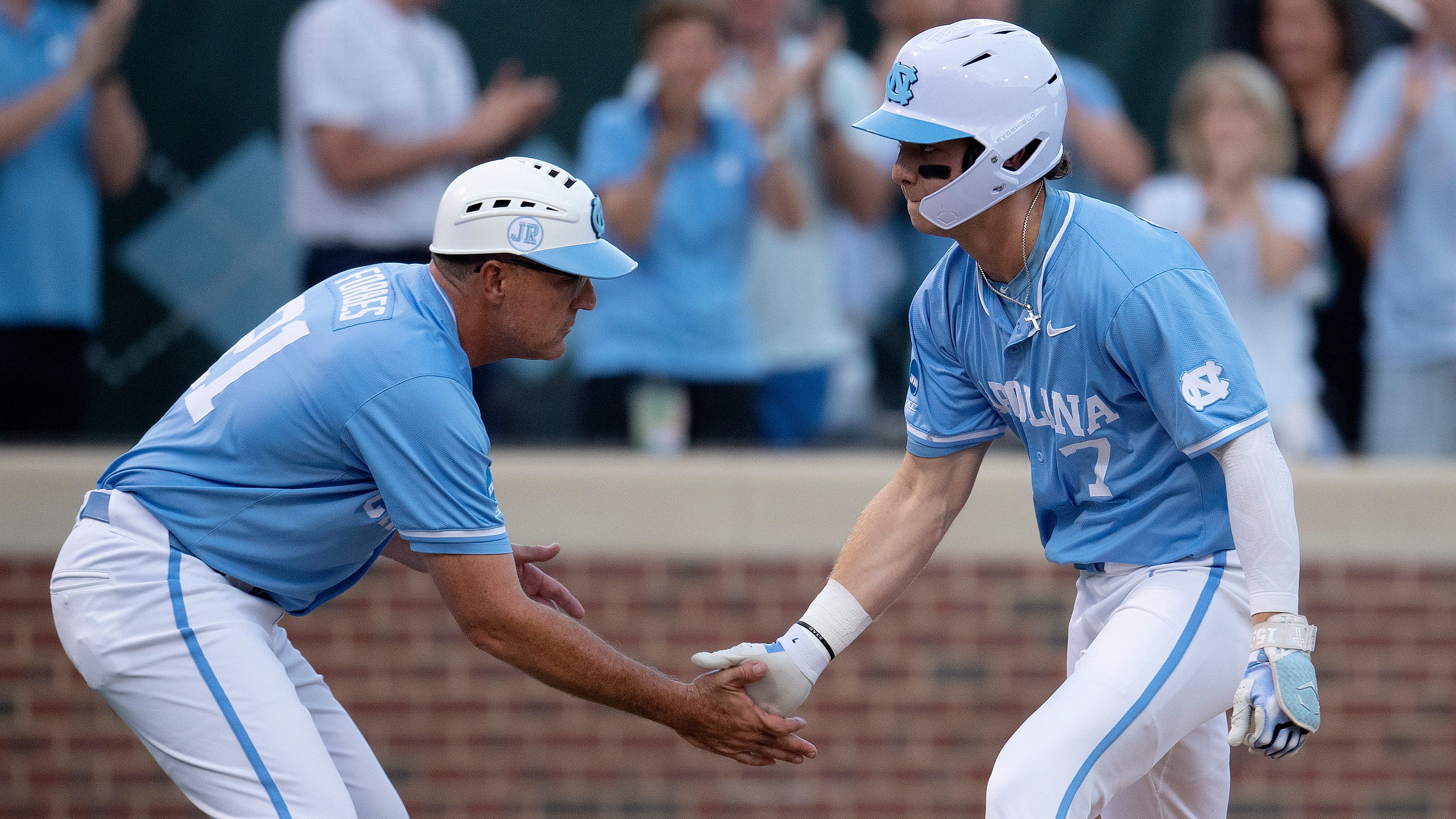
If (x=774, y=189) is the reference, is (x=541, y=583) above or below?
below

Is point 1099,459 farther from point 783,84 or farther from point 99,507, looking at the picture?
point 783,84

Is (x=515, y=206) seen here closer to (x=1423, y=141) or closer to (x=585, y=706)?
(x=585, y=706)

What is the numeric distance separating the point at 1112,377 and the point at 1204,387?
24cm

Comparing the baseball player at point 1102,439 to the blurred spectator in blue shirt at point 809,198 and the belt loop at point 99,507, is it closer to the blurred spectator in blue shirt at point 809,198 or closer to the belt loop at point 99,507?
the belt loop at point 99,507

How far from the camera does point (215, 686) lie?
350 cm

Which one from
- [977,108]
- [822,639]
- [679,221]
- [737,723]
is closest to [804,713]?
[679,221]

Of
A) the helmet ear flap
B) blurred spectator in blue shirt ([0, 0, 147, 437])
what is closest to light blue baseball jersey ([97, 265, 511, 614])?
the helmet ear flap

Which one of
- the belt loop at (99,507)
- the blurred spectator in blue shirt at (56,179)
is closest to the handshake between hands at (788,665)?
the belt loop at (99,507)

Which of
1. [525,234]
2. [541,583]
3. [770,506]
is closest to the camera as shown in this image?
[525,234]

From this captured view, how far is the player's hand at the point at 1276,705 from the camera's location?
3242 mm

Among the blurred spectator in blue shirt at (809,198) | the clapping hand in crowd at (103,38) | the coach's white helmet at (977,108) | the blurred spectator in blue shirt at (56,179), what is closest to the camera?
the coach's white helmet at (977,108)

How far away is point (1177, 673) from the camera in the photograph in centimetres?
348

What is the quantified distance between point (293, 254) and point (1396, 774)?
477 cm

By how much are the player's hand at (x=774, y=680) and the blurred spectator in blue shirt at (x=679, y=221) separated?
228cm
